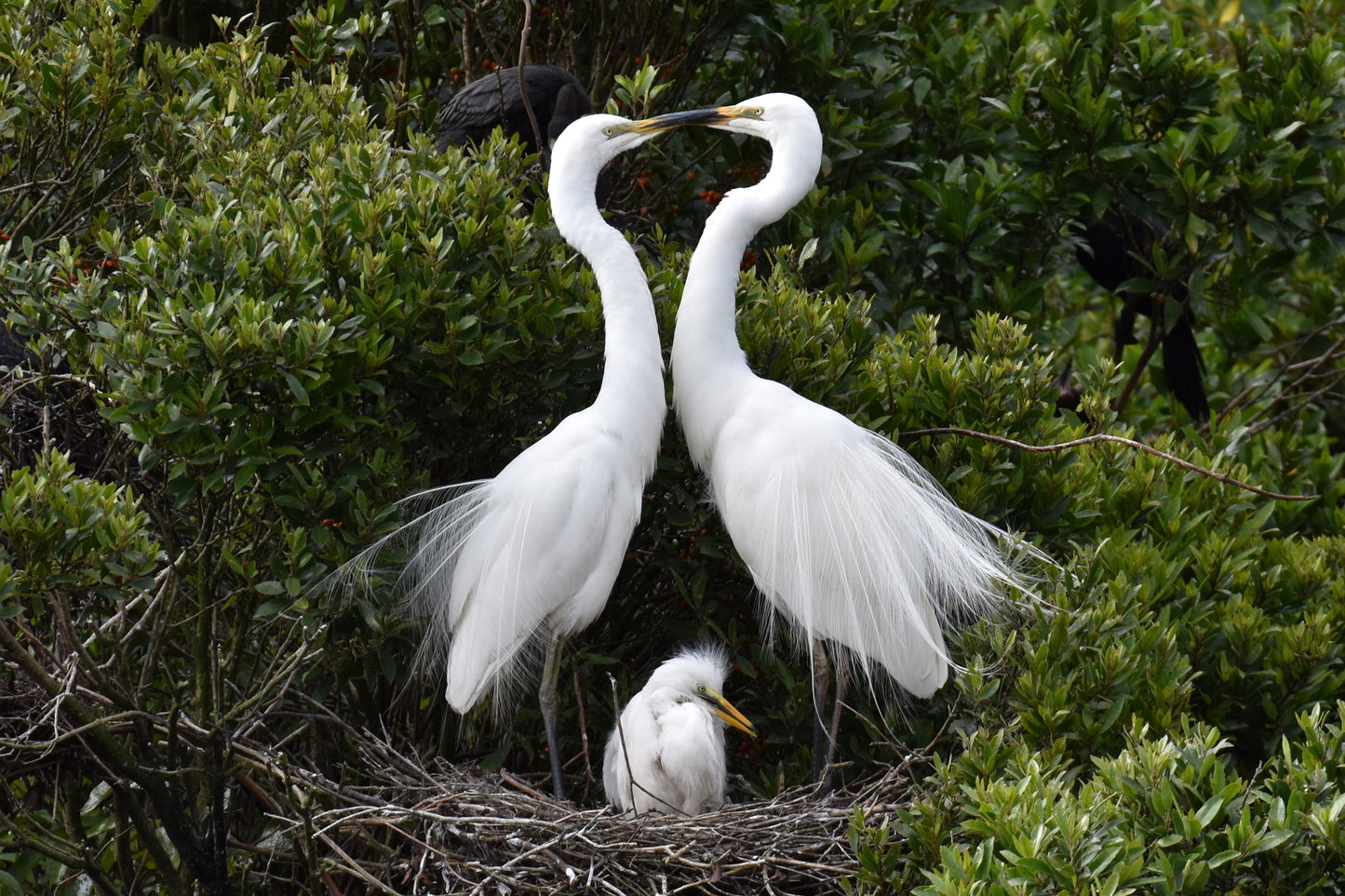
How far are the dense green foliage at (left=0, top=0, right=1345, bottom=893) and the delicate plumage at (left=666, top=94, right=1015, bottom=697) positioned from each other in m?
0.15

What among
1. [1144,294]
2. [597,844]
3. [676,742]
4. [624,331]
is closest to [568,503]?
[624,331]

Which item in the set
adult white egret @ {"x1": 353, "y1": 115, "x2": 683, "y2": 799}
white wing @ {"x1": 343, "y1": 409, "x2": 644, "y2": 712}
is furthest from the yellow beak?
→ white wing @ {"x1": 343, "y1": 409, "x2": 644, "y2": 712}

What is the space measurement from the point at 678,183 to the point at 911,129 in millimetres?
846

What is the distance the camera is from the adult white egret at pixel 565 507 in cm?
346

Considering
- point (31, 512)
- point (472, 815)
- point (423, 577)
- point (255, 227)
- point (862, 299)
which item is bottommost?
point (472, 815)

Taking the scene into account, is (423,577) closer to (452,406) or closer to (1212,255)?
(452,406)

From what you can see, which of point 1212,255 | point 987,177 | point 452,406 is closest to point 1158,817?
point 452,406

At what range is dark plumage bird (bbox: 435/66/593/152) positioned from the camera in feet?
14.7

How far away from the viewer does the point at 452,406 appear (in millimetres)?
3420

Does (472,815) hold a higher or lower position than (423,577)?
lower

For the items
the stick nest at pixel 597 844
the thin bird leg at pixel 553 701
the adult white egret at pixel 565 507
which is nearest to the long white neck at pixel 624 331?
the adult white egret at pixel 565 507

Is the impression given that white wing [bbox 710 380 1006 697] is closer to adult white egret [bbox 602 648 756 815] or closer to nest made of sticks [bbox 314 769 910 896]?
adult white egret [bbox 602 648 756 815]

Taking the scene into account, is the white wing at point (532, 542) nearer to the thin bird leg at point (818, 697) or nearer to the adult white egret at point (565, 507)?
the adult white egret at point (565, 507)

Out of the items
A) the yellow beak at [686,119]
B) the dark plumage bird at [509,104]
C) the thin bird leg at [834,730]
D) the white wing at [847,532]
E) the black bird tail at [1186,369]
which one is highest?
the yellow beak at [686,119]
